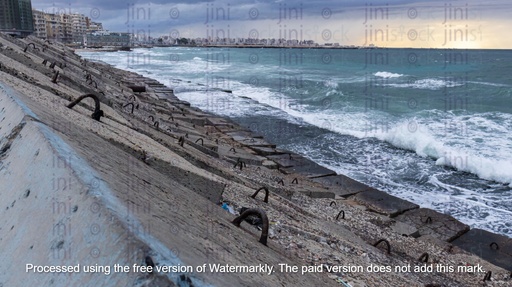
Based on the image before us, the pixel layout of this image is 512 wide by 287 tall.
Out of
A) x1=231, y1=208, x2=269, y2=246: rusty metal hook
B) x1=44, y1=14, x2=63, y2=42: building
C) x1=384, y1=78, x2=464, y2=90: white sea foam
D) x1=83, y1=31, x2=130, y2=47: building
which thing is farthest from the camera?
x1=83, y1=31, x2=130, y2=47: building

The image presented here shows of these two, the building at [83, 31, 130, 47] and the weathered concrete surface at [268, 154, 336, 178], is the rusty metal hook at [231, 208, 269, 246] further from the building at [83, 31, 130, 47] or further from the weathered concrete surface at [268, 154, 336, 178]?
the building at [83, 31, 130, 47]

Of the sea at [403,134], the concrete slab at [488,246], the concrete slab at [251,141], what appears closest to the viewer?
the concrete slab at [488,246]

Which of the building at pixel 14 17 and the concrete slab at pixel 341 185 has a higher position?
the building at pixel 14 17

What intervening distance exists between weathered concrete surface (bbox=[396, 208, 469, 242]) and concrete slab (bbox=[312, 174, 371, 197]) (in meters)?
1.31

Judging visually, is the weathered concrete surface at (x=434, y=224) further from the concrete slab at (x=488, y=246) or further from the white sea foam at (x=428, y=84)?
the white sea foam at (x=428, y=84)

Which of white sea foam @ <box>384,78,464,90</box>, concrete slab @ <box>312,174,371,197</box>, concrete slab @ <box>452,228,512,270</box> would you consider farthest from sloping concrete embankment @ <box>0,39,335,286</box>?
white sea foam @ <box>384,78,464,90</box>

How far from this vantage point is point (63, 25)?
7894cm

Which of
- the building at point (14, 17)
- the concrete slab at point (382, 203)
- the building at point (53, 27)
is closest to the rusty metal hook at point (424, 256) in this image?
the concrete slab at point (382, 203)

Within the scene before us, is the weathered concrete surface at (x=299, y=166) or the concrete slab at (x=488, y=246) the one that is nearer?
the concrete slab at (x=488, y=246)

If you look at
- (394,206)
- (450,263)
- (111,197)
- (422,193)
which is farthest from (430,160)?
(111,197)

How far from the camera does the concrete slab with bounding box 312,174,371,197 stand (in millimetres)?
9005

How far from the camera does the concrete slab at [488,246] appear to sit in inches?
256

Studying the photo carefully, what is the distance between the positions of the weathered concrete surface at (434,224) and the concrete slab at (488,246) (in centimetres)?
13

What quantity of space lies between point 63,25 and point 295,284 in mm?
89156
